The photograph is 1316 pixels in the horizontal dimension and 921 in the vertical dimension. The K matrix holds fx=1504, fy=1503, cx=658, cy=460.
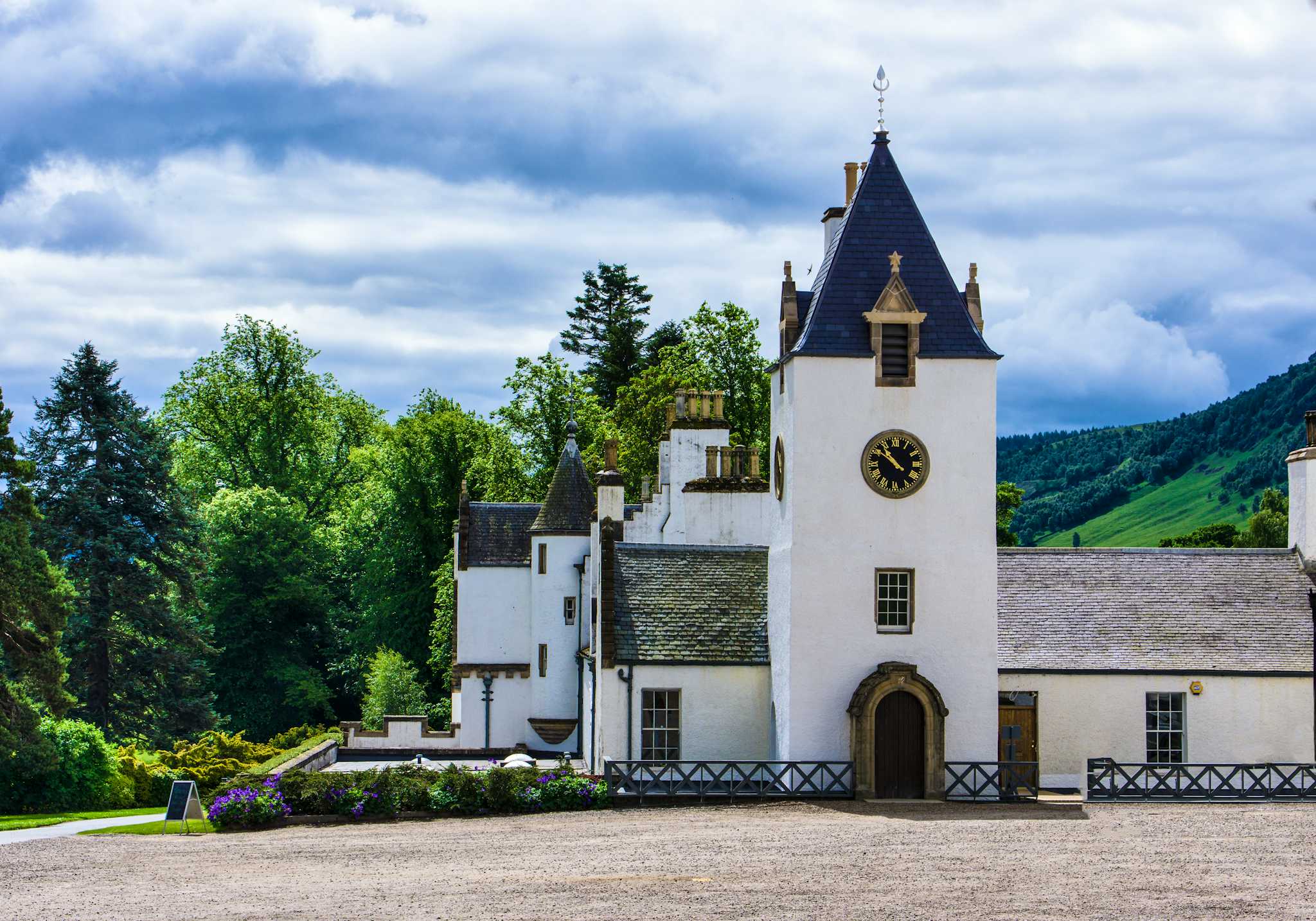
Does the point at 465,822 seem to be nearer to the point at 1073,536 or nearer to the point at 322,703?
the point at 322,703

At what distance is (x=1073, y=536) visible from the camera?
183 metres

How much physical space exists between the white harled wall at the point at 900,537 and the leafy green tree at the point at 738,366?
3178cm

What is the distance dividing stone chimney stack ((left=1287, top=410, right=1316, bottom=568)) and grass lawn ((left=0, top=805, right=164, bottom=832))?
28.9 m

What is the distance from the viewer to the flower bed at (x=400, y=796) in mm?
29625

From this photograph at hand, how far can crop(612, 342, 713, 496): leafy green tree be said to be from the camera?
61281 millimetres

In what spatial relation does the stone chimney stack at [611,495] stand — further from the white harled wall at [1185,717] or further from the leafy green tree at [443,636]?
the leafy green tree at [443,636]

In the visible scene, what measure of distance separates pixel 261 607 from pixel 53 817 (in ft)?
90.6

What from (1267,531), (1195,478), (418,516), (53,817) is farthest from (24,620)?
(1195,478)

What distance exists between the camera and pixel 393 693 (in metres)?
57.5

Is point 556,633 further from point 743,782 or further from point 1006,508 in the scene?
point 1006,508

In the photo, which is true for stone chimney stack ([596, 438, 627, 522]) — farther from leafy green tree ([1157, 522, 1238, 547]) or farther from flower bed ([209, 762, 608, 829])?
leafy green tree ([1157, 522, 1238, 547])

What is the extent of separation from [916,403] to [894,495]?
77.8 inches

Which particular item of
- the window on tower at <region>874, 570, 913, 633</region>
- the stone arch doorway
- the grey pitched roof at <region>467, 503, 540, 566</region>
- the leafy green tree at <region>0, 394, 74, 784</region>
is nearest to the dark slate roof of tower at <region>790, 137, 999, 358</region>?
the window on tower at <region>874, 570, 913, 633</region>

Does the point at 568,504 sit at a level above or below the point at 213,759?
above
